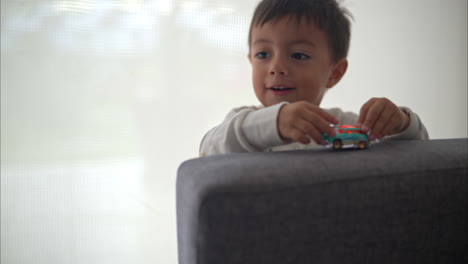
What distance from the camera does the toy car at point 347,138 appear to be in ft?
1.99

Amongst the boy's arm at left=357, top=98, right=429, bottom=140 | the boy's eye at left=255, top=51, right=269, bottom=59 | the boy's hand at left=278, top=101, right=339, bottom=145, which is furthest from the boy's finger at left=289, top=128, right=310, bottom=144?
the boy's eye at left=255, top=51, right=269, bottom=59

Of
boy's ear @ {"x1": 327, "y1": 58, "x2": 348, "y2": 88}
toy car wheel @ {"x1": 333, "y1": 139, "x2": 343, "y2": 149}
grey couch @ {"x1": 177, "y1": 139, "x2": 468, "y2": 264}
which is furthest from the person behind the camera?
boy's ear @ {"x1": 327, "y1": 58, "x2": 348, "y2": 88}

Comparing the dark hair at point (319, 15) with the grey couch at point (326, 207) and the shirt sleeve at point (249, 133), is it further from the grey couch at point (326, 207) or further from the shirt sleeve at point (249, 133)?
the grey couch at point (326, 207)

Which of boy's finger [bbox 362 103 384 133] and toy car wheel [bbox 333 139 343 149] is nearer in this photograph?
toy car wheel [bbox 333 139 343 149]

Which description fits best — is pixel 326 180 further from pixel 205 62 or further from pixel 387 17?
pixel 387 17

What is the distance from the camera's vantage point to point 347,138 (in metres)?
0.61

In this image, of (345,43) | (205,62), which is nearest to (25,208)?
(205,62)

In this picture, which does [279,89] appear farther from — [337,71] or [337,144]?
[337,144]

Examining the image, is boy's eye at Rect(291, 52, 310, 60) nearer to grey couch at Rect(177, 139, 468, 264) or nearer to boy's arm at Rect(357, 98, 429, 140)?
boy's arm at Rect(357, 98, 429, 140)

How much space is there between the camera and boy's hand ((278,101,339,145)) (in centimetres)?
62

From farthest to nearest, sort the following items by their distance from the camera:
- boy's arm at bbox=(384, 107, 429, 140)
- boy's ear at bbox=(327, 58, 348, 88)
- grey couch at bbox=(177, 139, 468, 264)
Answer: boy's ear at bbox=(327, 58, 348, 88), boy's arm at bbox=(384, 107, 429, 140), grey couch at bbox=(177, 139, 468, 264)

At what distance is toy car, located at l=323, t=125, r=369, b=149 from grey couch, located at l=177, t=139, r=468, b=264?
0.05 meters

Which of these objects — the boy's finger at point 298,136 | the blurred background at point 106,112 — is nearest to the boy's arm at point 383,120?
the boy's finger at point 298,136

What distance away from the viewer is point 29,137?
1305 mm
